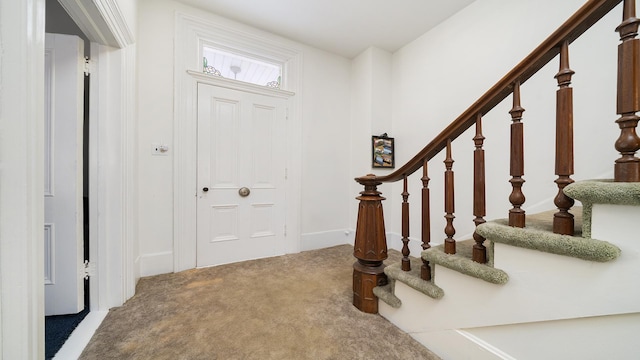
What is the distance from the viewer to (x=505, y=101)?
6.59 feet

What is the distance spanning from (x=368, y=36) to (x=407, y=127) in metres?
1.24

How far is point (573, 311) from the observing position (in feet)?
2.67

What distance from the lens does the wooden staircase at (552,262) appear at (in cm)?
72

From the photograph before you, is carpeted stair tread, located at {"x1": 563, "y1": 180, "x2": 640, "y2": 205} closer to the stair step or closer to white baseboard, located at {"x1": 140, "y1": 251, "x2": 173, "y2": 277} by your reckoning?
the stair step

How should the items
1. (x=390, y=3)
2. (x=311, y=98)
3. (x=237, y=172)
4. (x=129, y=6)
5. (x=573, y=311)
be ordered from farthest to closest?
1. (x=311, y=98)
2. (x=237, y=172)
3. (x=390, y=3)
4. (x=129, y=6)
5. (x=573, y=311)

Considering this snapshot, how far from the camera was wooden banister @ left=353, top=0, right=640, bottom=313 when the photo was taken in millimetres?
720

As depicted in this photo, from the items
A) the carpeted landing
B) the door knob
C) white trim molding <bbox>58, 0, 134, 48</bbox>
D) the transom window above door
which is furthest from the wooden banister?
the transom window above door

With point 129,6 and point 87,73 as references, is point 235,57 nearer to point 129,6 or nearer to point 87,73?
point 129,6

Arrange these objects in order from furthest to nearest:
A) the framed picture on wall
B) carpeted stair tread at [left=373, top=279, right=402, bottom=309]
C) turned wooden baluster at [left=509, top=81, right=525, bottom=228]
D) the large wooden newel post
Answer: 1. the framed picture on wall
2. the large wooden newel post
3. carpeted stair tread at [left=373, top=279, right=402, bottom=309]
4. turned wooden baluster at [left=509, top=81, right=525, bottom=228]

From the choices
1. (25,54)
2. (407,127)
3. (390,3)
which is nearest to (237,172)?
(25,54)

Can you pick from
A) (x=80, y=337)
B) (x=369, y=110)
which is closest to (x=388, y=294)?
(x=80, y=337)

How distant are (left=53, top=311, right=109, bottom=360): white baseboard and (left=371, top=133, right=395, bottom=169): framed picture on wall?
2.88 meters

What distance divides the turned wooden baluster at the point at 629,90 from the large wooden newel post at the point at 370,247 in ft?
3.42

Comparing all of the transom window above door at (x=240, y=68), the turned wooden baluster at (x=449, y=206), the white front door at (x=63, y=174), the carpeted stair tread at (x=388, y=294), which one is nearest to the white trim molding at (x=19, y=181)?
the white front door at (x=63, y=174)
